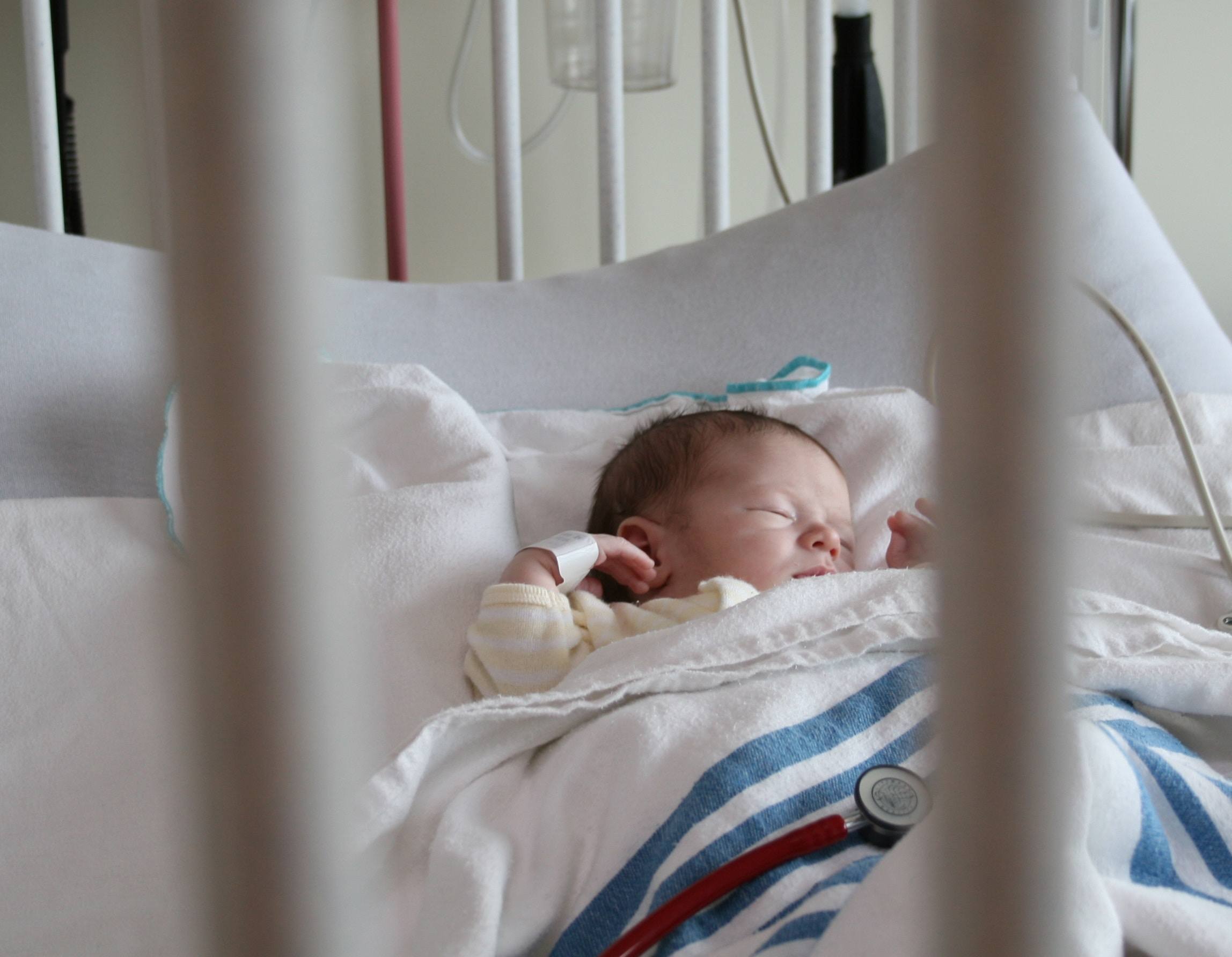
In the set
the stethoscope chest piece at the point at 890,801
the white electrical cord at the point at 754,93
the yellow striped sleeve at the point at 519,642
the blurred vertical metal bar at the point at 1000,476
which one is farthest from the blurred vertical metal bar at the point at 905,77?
the blurred vertical metal bar at the point at 1000,476

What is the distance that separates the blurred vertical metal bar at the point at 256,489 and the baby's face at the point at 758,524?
709mm

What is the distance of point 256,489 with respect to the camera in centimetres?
17

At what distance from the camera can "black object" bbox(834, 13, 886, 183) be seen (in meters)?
1.50

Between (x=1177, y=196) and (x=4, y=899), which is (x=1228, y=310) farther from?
(x=4, y=899)

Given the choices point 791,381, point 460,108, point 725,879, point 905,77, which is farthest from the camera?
point 460,108

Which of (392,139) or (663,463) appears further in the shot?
(392,139)

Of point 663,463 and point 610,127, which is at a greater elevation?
point 610,127

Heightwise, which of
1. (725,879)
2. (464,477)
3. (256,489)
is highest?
(256,489)

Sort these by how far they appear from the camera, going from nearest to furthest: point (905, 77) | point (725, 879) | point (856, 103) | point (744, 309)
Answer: point (725, 879) < point (744, 309) < point (905, 77) < point (856, 103)

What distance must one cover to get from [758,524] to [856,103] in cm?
86

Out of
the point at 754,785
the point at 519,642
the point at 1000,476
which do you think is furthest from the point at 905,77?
the point at 1000,476

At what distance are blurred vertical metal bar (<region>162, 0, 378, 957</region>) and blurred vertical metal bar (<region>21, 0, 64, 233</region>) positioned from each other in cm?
120

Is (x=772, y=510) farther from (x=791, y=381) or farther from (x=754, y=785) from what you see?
(x=754, y=785)

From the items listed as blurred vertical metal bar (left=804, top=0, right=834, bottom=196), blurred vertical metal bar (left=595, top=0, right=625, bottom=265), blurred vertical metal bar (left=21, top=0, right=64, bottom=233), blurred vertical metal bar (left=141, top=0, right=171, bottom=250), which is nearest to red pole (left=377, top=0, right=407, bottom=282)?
blurred vertical metal bar (left=595, top=0, right=625, bottom=265)
